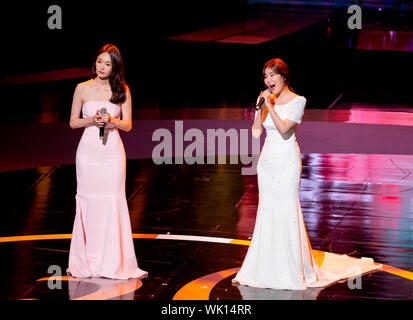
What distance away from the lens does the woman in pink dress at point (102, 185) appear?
6.36 m

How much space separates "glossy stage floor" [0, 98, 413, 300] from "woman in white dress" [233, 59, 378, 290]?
19 cm

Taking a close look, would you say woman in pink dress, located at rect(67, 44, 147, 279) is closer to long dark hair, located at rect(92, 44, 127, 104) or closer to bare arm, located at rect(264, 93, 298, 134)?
long dark hair, located at rect(92, 44, 127, 104)

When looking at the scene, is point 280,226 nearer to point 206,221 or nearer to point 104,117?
point 104,117

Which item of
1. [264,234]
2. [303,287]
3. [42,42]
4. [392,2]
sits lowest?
[303,287]

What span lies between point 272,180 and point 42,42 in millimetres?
12589

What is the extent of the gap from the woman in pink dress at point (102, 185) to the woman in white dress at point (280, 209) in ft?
3.33

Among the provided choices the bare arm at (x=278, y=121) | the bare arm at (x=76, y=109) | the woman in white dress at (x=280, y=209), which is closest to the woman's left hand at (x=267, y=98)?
the bare arm at (x=278, y=121)

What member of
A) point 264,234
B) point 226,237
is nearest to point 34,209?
point 226,237

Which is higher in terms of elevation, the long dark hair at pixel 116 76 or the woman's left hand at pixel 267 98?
the long dark hair at pixel 116 76

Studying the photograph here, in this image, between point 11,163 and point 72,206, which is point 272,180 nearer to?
point 72,206

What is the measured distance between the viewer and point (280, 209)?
621 centimetres

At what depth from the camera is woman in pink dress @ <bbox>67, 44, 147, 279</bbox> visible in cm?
636

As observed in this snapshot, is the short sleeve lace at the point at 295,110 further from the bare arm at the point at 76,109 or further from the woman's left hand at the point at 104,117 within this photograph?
the bare arm at the point at 76,109

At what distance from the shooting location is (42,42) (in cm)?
1772
